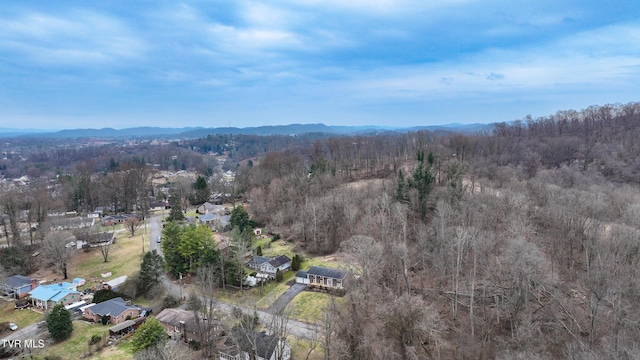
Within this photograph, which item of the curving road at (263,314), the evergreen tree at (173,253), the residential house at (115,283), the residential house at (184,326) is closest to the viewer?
the curving road at (263,314)

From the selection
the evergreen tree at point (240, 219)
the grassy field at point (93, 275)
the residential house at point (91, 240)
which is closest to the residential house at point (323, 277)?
the grassy field at point (93, 275)

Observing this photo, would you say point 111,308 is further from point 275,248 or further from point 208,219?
point 208,219

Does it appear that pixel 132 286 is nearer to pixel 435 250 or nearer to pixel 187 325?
pixel 187 325

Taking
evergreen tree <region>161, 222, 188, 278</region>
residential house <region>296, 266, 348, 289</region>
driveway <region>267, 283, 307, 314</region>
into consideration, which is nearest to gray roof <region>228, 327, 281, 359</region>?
driveway <region>267, 283, 307, 314</region>

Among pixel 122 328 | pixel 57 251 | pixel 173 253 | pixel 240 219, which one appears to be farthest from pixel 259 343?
pixel 57 251

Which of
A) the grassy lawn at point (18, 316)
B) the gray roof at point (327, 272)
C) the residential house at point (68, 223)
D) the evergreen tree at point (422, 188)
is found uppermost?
the evergreen tree at point (422, 188)

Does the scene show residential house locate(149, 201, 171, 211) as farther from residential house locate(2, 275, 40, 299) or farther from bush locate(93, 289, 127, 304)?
bush locate(93, 289, 127, 304)

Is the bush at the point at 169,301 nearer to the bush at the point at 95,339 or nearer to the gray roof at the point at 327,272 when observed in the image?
the bush at the point at 95,339
